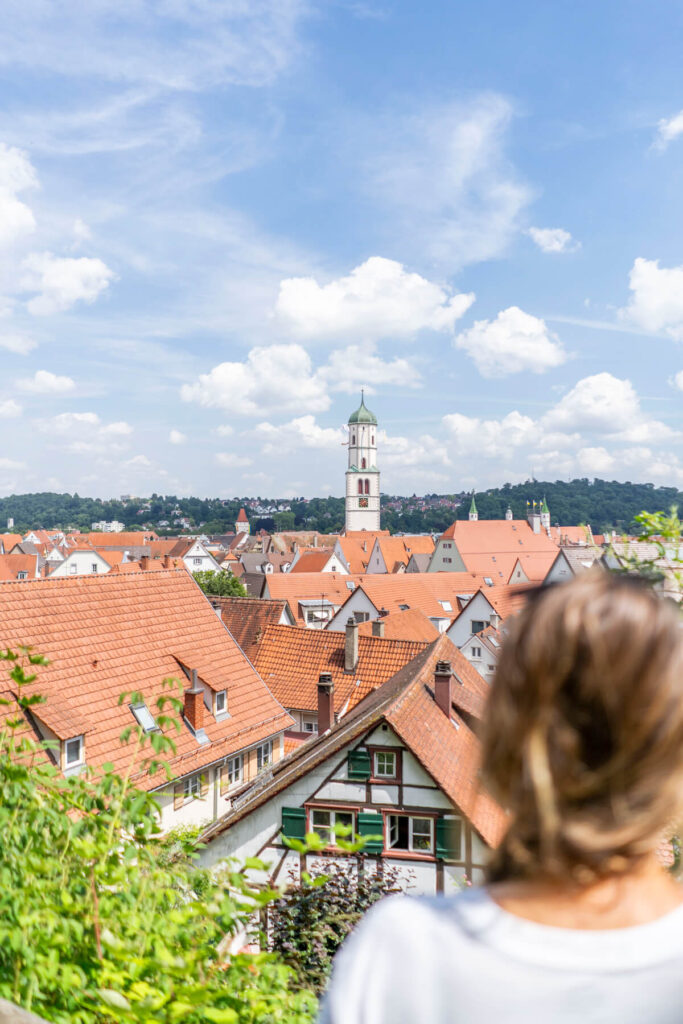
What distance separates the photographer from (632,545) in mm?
4867

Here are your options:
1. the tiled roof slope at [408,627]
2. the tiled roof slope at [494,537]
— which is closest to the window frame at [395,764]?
the tiled roof slope at [408,627]

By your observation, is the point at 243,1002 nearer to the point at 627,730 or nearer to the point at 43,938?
the point at 43,938

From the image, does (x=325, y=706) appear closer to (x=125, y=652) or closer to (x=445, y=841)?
(x=125, y=652)

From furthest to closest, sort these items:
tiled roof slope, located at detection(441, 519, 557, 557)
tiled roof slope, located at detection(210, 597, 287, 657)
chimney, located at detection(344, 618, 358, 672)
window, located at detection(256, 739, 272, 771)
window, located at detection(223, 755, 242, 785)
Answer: tiled roof slope, located at detection(441, 519, 557, 557) → tiled roof slope, located at detection(210, 597, 287, 657) → chimney, located at detection(344, 618, 358, 672) → window, located at detection(256, 739, 272, 771) → window, located at detection(223, 755, 242, 785)

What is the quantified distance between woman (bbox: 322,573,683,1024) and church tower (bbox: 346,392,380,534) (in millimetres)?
123237

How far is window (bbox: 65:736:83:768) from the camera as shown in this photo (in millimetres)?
13538

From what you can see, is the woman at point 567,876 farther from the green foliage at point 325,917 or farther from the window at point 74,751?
the window at point 74,751

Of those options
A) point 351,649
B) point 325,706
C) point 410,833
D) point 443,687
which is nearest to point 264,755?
point 325,706

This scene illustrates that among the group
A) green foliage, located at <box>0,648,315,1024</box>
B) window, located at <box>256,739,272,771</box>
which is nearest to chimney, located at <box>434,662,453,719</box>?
window, located at <box>256,739,272,771</box>

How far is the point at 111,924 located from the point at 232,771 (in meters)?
15.5

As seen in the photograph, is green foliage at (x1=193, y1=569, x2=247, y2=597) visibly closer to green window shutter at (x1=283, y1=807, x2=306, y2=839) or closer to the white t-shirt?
green window shutter at (x1=283, y1=807, x2=306, y2=839)

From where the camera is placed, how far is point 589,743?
4.16 feet

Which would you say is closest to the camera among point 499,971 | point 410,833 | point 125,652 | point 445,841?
point 499,971

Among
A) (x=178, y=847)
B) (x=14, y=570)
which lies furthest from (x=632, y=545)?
(x=14, y=570)
